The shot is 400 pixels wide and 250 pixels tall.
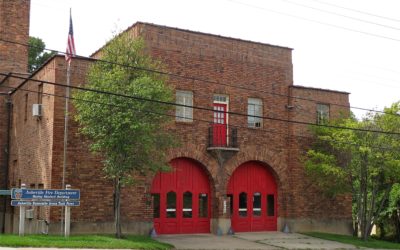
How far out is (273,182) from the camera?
28.6 meters

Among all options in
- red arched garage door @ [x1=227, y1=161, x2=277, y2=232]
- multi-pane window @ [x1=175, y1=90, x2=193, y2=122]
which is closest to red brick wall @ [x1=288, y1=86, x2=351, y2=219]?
red arched garage door @ [x1=227, y1=161, x2=277, y2=232]

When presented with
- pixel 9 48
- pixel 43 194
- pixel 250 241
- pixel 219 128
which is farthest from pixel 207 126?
pixel 9 48

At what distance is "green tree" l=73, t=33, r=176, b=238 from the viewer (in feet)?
66.2

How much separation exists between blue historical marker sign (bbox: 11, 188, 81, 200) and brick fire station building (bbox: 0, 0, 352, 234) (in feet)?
8.61

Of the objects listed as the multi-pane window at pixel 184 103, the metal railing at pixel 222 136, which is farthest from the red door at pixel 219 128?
the multi-pane window at pixel 184 103

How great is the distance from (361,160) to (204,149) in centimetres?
728

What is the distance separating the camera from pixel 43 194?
1959 cm

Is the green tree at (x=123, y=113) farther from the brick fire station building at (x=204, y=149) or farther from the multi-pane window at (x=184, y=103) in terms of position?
the multi-pane window at (x=184, y=103)

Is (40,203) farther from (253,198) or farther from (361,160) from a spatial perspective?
(361,160)

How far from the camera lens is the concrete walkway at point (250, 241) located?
2223cm

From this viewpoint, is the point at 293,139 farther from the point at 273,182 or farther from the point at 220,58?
the point at 220,58

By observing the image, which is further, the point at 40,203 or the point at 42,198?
the point at 42,198

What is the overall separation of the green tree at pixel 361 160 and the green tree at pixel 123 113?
29.8ft

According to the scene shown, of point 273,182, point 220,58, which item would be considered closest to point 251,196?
point 273,182
